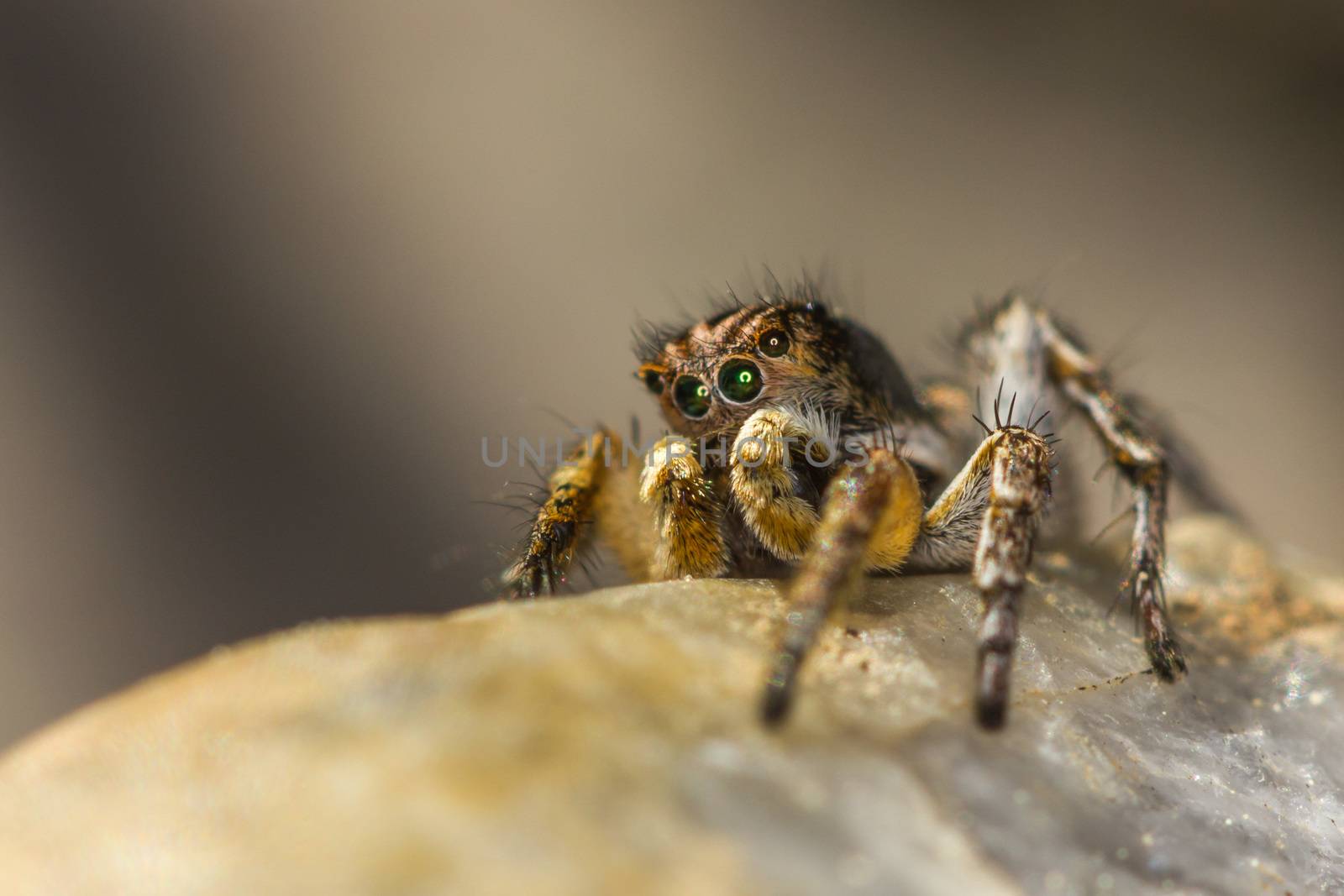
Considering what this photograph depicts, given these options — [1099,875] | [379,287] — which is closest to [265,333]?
[379,287]

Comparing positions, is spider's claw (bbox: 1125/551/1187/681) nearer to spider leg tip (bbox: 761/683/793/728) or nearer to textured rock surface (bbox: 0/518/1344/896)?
textured rock surface (bbox: 0/518/1344/896)

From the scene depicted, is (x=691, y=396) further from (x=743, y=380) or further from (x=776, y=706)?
(x=776, y=706)

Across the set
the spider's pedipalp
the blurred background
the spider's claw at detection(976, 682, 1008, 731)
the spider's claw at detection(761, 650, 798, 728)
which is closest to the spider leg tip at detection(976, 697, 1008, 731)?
the spider's claw at detection(976, 682, 1008, 731)

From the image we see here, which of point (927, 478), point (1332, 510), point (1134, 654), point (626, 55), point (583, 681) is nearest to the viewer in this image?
point (583, 681)

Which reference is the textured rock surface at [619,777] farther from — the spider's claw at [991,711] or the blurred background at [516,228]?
the blurred background at [516,228]

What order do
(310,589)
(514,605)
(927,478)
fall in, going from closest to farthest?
(514,605) → (927,478) → (310,589)

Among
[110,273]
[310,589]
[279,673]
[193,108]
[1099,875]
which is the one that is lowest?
[310,589]

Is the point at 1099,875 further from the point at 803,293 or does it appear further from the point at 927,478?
the point at 803,293
